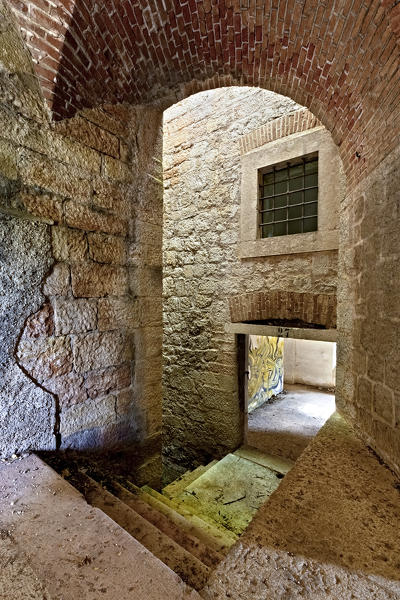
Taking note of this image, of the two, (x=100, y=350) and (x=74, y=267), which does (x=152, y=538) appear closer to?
(x=100, y=350)

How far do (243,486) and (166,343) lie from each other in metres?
2.26

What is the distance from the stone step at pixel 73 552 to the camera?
0.76 m

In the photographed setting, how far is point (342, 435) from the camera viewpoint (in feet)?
6.11

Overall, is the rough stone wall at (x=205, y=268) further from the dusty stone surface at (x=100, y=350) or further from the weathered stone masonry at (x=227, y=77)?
the dusty stone surface at (x=100, y=350)

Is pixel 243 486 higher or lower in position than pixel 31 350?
lower

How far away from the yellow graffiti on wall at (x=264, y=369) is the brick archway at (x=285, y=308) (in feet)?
9.30

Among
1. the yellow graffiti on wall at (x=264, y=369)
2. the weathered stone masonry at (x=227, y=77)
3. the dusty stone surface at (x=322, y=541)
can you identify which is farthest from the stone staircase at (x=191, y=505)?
the yellow graffiti on wall at (x=264, y=369)

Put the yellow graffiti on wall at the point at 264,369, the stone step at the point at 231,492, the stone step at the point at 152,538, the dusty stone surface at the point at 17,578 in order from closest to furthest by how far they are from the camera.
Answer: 1. the dusty stone surface at the point at 17,578
2. the stone step at the point at 152,538
3. the stone step at the point at 231,492
4. the yellow graffiti on wall at the point at 264,369

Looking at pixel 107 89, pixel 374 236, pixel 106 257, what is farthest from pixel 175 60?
pixel 374 236

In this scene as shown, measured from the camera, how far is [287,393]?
7.53 m

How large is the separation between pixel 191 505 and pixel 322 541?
93.4 inches

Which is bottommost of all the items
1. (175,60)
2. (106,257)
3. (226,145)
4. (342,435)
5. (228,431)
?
(228,431)

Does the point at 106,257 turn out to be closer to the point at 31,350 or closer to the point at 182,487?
the point at 31,350

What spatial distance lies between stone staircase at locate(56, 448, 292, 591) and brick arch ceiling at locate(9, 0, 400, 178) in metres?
2.00
